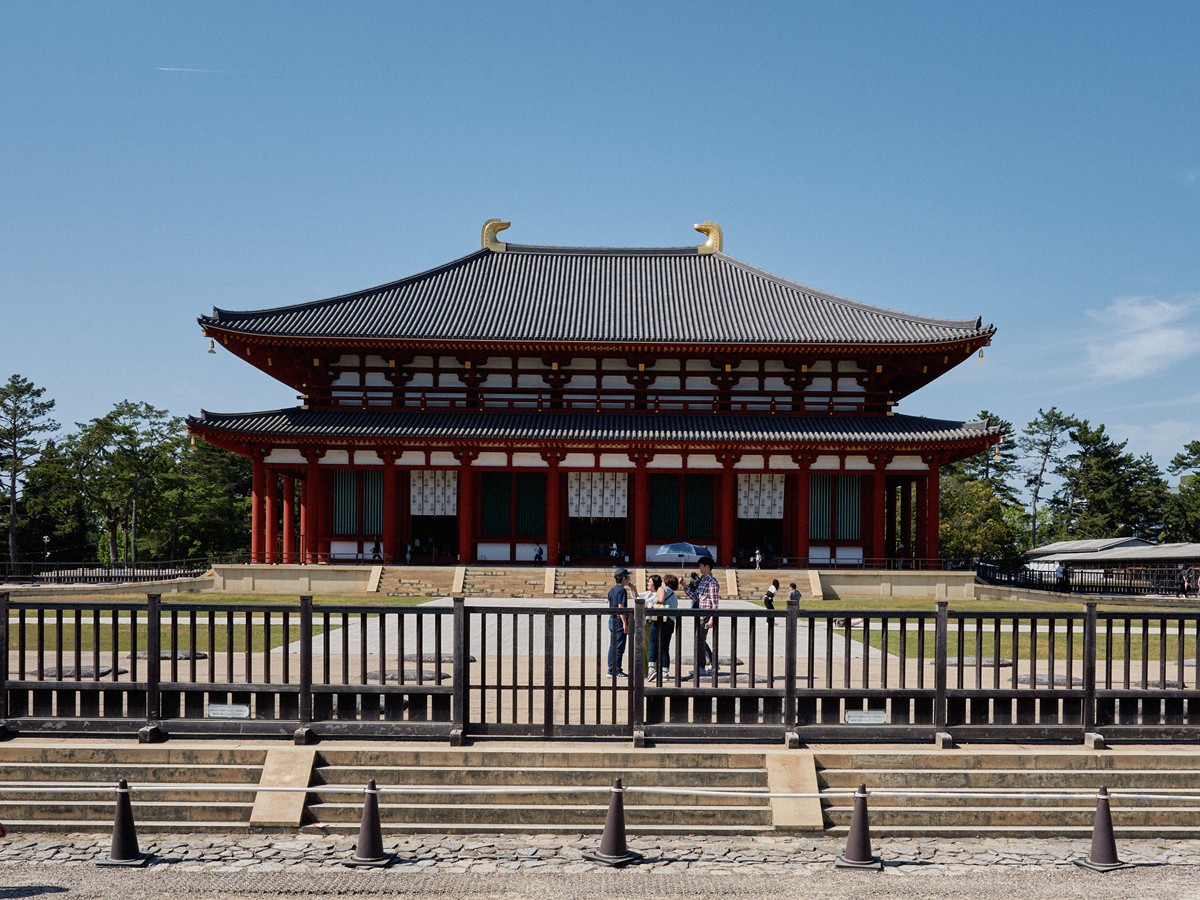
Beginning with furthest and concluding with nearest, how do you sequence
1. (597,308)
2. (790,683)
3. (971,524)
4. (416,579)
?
1. (971,524)
2. (597,308)
3. (416,579)
4. (790,683)

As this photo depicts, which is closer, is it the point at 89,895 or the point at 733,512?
the point at 89,895

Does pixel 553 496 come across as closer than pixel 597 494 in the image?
Yes

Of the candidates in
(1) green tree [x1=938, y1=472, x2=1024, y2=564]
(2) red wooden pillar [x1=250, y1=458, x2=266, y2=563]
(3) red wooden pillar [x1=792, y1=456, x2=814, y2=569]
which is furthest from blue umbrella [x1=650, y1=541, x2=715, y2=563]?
(1) green tree [x1=938, y1=472, x2=1024, y2=564]

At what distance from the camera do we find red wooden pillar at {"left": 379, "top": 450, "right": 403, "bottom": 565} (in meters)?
32.7

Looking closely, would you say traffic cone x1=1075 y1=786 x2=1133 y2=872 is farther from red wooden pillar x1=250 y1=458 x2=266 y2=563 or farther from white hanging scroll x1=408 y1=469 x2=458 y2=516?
red wooden pillar x1=250 y1=458 x2=266 y2=563

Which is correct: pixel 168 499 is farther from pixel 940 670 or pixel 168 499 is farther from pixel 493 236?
pixel 940 670

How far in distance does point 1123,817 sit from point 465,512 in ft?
87.4

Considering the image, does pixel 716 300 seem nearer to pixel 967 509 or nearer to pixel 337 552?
pixel 337 552

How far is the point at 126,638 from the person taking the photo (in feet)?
57.4

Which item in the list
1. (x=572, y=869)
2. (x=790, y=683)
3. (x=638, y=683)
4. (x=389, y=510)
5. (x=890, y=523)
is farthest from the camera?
(x=890, y=523)

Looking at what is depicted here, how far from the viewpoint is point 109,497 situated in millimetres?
52344

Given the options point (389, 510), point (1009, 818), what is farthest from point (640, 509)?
point (1009, 818)

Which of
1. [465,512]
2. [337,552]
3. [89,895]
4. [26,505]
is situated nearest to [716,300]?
[465,512]

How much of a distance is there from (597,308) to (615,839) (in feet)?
106
